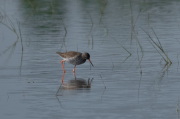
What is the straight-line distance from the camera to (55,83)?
10852 millimetres

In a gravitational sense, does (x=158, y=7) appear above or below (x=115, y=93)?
above

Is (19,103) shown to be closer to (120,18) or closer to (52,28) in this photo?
(52,28)

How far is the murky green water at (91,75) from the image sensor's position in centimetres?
854

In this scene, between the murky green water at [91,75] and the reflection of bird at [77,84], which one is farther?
the reflection of bird at [77,84]

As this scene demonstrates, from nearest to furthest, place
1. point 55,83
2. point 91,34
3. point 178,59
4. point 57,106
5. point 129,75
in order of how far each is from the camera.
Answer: point 57,106 → point 55,83 → point 129,75 → point 178,59 → point 91,34

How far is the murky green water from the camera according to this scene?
8539 mm

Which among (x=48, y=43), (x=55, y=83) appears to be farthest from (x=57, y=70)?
(x=48, y=43)

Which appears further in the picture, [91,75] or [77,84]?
[91,75]

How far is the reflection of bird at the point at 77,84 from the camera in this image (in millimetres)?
10469

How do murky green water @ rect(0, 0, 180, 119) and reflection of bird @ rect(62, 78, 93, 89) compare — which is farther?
reflection of bird @ rect(62, 78, 93, 89)

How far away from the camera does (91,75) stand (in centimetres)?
1170

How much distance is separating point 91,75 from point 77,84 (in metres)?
1.08

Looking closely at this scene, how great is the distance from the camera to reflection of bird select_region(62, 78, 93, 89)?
10469 millimetres

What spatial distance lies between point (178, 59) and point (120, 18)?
1170 cm
